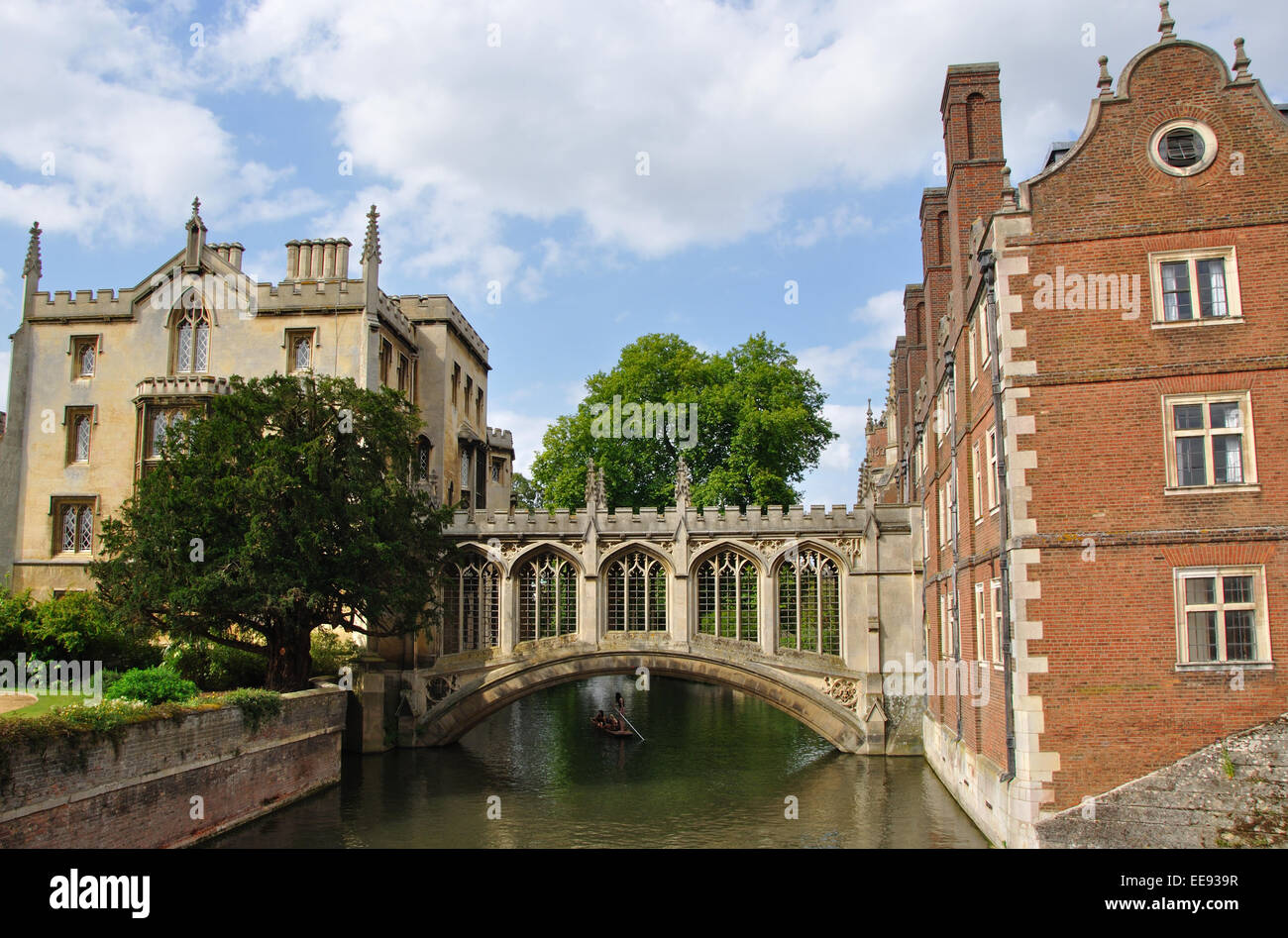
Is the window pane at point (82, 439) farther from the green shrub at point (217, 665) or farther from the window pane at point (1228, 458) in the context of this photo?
the window pane at point (1228, 458)

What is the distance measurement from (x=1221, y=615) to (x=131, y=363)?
2820 centimetres

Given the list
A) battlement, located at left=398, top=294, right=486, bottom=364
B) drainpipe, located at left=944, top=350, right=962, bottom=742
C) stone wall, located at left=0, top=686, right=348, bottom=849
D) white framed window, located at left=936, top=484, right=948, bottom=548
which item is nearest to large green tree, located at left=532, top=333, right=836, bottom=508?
battlement, located at left=398, top=294, right=486, bottom=364

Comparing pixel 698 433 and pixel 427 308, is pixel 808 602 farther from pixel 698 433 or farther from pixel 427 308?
pixel 427 308

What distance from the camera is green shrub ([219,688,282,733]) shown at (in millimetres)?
17797

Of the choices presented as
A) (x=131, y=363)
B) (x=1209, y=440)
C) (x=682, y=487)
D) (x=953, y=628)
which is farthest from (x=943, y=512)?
(x=131, y=363)

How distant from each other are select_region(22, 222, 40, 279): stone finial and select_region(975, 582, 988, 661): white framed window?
2863cm

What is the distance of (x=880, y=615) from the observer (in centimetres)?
2570

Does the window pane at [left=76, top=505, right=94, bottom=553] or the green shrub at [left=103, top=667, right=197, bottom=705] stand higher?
the window pane at [left=76, top=505, right=94, bottom=553]

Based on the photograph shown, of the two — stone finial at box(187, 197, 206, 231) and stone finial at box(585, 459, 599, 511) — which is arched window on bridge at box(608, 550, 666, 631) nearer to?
stone finial at box(585, 459, 599, 511)

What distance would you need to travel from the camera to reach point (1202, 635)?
512 inches

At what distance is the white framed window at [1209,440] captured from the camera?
1324 centimetres

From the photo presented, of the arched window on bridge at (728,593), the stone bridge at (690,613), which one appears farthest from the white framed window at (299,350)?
the arched window on bridge at (728,593)
